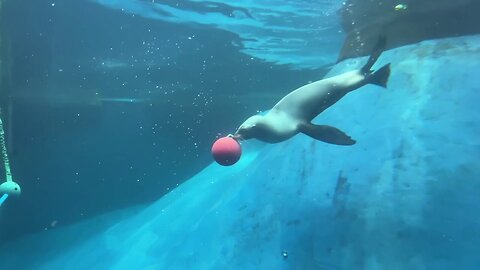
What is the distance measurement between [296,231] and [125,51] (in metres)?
8.09

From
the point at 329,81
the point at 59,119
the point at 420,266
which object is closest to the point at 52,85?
the point at 59,119

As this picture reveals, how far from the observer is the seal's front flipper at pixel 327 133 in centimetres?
405

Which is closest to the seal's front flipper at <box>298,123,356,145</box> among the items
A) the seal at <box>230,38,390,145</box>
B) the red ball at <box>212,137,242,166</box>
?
the seal at <box>230,38,390,145</box>

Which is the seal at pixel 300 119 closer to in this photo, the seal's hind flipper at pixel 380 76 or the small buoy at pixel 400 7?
the seal's hind flipper at pixel 380 76

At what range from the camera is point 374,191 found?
5348 millimetres

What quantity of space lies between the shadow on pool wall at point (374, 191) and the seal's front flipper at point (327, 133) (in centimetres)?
156

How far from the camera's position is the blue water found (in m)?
5.14

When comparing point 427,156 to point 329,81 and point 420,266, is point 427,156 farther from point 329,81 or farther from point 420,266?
point 329,81

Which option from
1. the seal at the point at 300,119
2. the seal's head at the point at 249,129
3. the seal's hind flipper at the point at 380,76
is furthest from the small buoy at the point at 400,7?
the seal's head at the point at 249,129

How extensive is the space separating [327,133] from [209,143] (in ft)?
43.1

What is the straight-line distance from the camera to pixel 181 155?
1672 centimetres

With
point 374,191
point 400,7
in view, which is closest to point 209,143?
point 400,7

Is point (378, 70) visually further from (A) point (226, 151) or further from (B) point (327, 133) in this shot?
(A) point (226, 151)

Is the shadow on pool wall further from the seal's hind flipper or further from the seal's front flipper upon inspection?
the seal's front flipper
